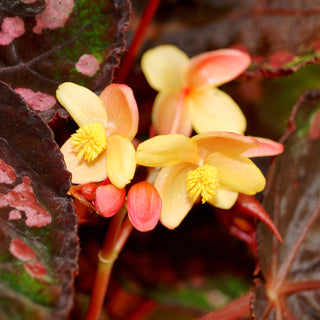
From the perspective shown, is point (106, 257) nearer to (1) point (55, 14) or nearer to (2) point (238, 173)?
(2) point (238, 173)

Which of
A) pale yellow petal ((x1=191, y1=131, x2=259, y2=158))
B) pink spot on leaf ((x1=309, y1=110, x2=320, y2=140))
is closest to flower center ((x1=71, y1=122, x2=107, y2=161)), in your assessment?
pale yellow petal ((x1=191, y1=131, x2=259, y2=158))

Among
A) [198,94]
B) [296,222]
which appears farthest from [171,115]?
[296,222]

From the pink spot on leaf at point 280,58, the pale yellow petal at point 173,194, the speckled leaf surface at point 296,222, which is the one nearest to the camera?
the pale yellow petal at point 173,194

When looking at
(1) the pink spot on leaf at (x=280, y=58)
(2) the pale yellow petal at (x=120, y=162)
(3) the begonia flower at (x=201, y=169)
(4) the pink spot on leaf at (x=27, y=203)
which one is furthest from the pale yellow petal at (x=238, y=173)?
(1) the pink spot on leaf at (x=280, y=58)

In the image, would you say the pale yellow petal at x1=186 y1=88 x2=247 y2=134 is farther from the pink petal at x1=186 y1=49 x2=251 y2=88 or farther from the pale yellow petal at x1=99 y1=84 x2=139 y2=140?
the pale yellow petal at x1=99 y1=84 x2=139 y2=140

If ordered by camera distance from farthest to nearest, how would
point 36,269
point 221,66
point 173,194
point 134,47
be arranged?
point 134,47
point 221,66
point 173,194
point 36,269

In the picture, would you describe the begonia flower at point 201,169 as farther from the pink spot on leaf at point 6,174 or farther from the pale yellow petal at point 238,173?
the pink spot on leaf at point 6,174

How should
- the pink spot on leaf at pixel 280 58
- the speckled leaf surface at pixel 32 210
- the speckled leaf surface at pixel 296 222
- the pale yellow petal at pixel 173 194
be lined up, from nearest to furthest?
the speckled leaf surface at pixel 32 210, the pale yellow petal at pixel 173 194, the speckled leaf surface at pixel 296 222, the pink spot on leaf at pixel 280 58
